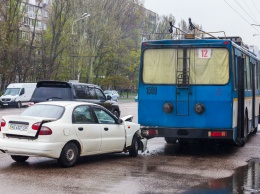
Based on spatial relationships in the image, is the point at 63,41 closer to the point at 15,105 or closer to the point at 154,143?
the point at 15,105

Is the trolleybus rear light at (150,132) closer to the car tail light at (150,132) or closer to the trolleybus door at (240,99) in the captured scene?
the car tail light at (150,132)

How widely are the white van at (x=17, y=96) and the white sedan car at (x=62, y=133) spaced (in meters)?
33.0

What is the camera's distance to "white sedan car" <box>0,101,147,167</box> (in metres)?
10.4

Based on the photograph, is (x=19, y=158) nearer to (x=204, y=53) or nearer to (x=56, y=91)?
(x=204, y=53)

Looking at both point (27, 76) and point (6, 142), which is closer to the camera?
point (6, 142)

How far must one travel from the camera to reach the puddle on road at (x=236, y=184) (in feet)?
28.5

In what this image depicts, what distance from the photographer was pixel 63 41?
62281mm

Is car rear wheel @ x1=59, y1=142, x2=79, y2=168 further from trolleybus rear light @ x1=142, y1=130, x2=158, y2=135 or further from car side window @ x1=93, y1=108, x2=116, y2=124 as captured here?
trolleybus rear light @ x1=142, y1=130, x2=158, y2=135

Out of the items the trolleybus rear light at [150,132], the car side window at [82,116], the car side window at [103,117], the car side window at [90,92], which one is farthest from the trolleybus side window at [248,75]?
the car side window at [90,92]

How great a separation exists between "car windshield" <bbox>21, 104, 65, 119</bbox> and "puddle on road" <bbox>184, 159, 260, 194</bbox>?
361cm

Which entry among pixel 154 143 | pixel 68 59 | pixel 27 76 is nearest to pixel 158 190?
pixel 154 143

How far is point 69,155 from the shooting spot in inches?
426

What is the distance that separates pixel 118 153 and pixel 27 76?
45897 millimetres

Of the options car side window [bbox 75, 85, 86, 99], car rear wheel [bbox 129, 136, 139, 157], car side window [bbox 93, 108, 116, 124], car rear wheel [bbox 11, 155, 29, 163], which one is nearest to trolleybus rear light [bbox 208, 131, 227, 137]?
car rear wheel [bbox 129, 136, 139, 157]
